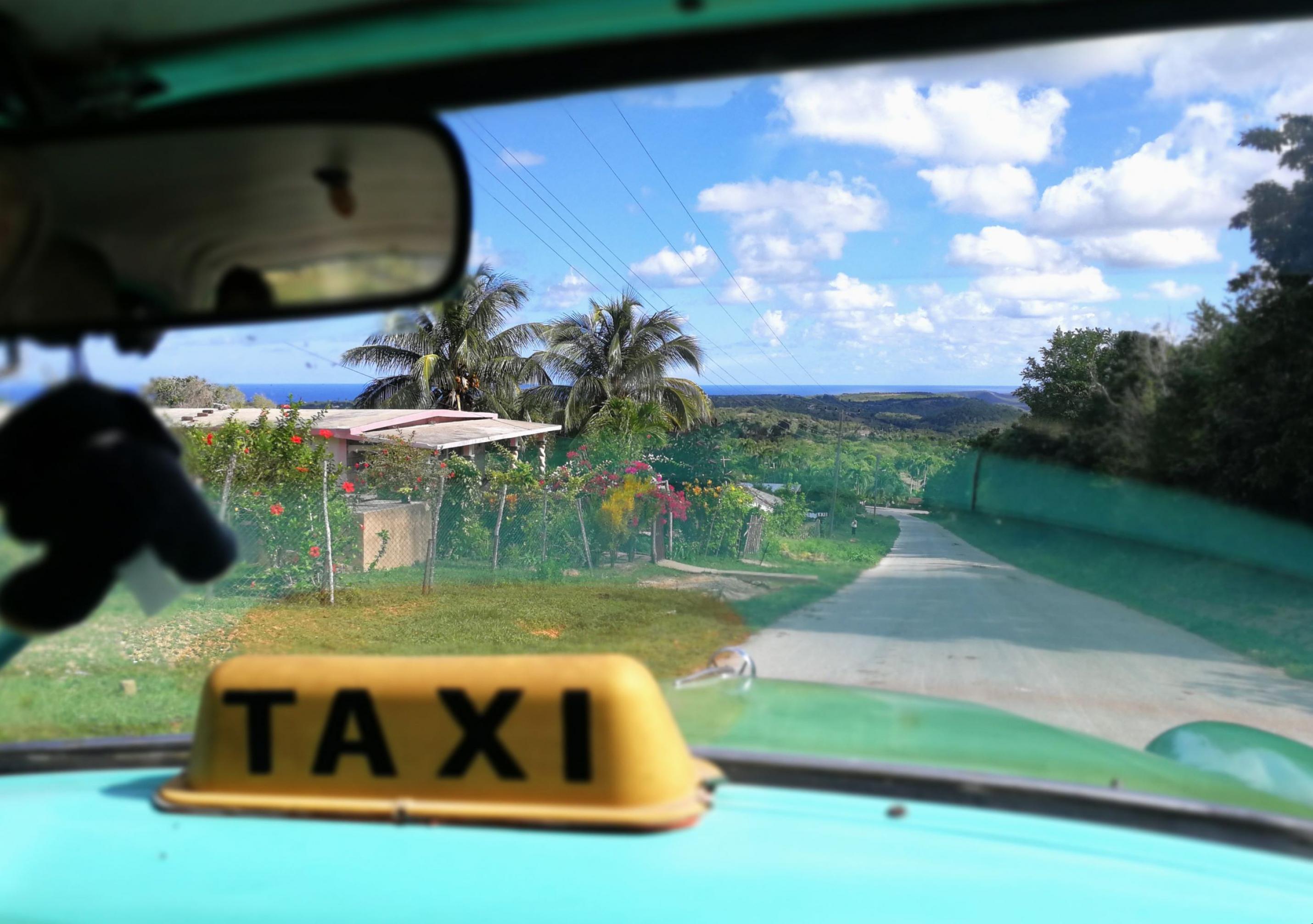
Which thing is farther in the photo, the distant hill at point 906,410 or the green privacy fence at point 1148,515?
the distant hill at point 906,410

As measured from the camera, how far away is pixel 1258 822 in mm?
1857

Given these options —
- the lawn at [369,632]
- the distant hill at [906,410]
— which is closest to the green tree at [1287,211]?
the distant hill at [906,410]

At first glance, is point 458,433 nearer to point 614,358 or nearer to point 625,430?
point 625,430

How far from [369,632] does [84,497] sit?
26.8 feet

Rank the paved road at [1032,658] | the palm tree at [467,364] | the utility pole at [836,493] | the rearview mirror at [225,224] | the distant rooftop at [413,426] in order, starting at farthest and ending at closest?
the palm tree at [467,364]
the utility pole at [836,493]
the distant rooftop at [413,426]
the paved road at [1032,658]
the rearview mirror at [225,224]

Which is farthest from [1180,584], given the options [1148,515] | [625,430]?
[625,430]

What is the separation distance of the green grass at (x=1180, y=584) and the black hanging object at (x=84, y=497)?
10.4 metres

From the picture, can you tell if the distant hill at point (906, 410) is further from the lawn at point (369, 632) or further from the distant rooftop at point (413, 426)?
the distant rooftop at point (413, 426)

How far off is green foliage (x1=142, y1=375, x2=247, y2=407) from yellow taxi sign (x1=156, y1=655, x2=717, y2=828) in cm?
265

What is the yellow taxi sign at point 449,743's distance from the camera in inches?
68.5

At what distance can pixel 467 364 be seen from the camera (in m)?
25.6

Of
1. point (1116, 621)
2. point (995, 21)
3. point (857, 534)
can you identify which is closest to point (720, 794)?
point (995, 21)

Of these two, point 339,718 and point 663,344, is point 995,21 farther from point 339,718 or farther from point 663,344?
point 663,344

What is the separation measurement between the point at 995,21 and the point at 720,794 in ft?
4.28
